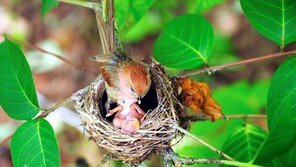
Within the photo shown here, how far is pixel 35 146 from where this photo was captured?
1466mm

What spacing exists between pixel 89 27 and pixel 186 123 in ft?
9.74

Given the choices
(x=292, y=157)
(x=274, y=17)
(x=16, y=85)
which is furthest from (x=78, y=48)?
(x=292, y=157)

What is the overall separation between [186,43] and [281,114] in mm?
490

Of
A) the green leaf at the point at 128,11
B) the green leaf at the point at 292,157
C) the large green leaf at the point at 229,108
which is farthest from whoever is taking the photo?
the large green leaf at the point at 229,108

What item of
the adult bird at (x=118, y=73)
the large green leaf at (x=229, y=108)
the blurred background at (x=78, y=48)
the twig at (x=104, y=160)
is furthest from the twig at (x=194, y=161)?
the blurred background at (x=78, y=48)

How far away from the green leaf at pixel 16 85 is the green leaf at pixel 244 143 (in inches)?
21.3

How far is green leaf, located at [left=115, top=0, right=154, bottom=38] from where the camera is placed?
191 centimetres

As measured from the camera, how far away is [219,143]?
2861 millimetres

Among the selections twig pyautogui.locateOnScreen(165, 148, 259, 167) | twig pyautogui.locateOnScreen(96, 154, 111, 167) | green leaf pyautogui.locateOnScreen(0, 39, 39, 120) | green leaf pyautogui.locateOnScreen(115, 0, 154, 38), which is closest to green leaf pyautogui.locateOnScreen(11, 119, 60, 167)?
green leaf pyautogui.locateOnScreen(0, 39, 39, 120)

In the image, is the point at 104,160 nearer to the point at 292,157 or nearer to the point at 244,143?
the point at 244,143

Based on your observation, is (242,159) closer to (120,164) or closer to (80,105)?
(120,164)

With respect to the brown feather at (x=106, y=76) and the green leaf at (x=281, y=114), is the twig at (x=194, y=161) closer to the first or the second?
the green leaf at (x=281, y=114)

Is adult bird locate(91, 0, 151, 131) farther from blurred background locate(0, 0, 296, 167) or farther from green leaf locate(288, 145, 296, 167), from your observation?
blurred background locate(0, 0, 296, 167)

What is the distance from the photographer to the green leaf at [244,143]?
1.57 metres
